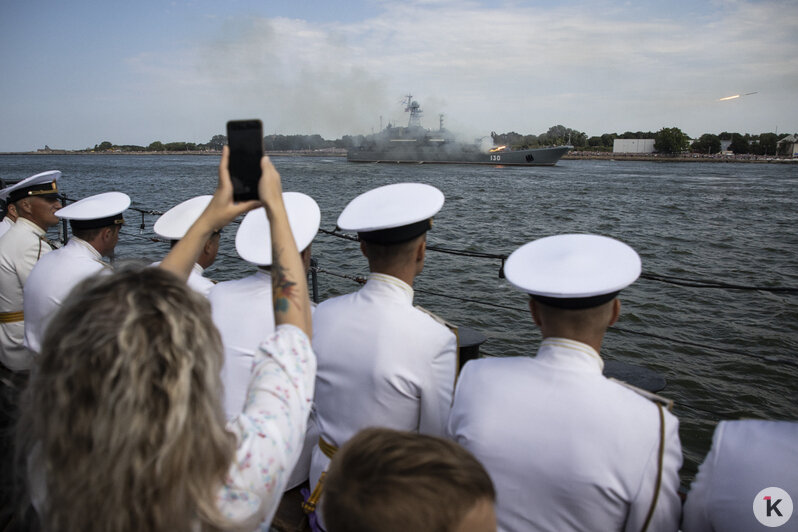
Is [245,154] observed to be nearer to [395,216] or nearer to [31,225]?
[395,216]

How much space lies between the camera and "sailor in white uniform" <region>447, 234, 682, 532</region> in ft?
4.65

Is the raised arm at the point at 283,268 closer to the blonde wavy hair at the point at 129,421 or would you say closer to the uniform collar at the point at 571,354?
the blonde wavy hair at the point at 129,421

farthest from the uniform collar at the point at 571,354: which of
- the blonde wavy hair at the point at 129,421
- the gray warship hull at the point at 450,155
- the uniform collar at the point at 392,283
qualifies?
the gray warship hull at the point at 450,155

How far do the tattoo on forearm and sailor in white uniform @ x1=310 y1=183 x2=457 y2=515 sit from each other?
2.33 feet

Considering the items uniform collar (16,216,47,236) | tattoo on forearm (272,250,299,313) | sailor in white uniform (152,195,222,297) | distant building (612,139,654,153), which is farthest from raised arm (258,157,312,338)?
distant building (612,139,654,153)

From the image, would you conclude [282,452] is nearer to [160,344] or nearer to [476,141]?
[160,344]

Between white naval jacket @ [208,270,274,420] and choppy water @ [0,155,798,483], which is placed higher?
white naval jacket @ [208,270,274,420]

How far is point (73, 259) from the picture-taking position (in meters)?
2.90

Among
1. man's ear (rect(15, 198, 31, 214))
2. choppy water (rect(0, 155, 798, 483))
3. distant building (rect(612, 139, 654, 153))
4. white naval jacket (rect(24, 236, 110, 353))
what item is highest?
distant building (rect(612, 139, 654, 153))

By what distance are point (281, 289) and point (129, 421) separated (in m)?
0.44

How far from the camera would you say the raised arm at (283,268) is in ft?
3.76

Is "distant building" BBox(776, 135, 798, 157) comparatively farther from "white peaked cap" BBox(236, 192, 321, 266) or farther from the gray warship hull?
"white peaked cap" BBox(236, 192, 321, 266)

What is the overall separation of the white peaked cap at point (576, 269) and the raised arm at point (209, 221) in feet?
2.82

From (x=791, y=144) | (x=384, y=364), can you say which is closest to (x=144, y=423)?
(x=384, y=364)
